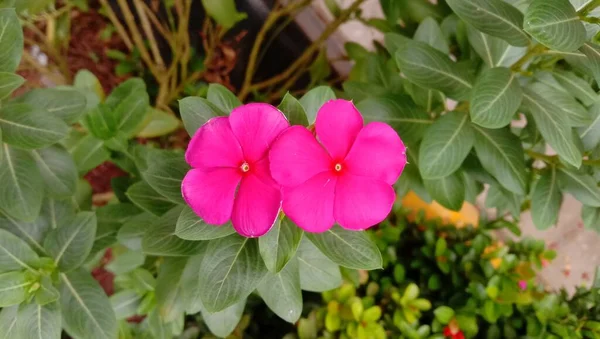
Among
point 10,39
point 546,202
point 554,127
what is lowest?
point 546,202

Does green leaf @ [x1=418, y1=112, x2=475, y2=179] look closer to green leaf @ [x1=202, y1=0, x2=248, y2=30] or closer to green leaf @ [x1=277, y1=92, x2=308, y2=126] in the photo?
green leaf @ [x1=277, y1=92, x2=308, y2=126]

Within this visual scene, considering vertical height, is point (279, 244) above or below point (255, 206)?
below

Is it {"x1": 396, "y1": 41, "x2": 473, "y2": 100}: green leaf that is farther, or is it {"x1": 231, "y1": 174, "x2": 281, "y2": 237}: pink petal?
{"x1": 396, "y1": 41, "x2": 473, "y2": 100}: green leaf

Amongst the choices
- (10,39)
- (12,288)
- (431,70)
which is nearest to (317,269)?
(431,70)

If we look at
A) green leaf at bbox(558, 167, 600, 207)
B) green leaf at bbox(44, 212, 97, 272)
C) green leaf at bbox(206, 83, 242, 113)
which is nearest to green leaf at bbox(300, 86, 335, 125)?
green leaf at bbox(206, 83, 242, 113)

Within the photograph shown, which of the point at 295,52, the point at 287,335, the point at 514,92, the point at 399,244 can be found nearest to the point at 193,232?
the point at 514,92

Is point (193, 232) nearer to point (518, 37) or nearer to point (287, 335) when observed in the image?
point (518, 37)

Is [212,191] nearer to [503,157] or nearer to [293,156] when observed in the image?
[293,156]

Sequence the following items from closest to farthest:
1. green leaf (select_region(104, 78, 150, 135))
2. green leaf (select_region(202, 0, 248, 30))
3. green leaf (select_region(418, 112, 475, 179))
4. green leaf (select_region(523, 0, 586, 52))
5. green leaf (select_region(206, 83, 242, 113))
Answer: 1. green leaf (select_region(523, 0, 586, 52))
2. green leaf (select_region(206, 83, 242, 113))
3. green leaf (select_region(418, 112, 475, 179))
4. green leaf (select_region(104, 78, 150, 135))
5. green leaf (select_region(202, 0, 248, 30))

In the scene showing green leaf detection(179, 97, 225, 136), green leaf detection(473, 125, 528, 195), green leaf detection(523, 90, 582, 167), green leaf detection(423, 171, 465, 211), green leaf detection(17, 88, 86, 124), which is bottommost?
green leaf detection(423, 171, 465, 211)
